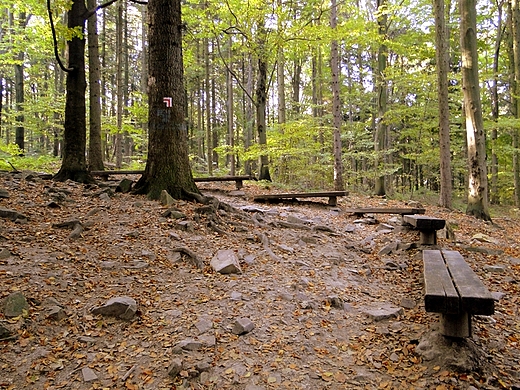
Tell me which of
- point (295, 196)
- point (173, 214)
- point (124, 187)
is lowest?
A: point (173, 214)

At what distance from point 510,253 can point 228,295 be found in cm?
526

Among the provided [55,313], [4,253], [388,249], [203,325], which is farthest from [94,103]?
[203,325]

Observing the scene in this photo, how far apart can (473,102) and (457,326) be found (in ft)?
28.3

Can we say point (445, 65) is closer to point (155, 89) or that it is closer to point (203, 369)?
point (155, 89)

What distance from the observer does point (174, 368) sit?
265cm

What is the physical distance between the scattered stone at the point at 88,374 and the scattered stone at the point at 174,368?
548 mm

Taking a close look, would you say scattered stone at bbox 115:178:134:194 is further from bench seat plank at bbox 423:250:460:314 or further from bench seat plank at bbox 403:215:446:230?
bench seat plank at bbox 423:250:460:314

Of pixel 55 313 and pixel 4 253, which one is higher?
pixel 4 253

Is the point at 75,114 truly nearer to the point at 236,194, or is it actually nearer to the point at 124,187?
the point at 124,187

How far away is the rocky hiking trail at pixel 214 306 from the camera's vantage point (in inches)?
106

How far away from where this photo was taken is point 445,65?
34.0ft

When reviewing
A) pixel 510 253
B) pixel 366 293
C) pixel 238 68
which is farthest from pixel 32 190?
pixel 238 68

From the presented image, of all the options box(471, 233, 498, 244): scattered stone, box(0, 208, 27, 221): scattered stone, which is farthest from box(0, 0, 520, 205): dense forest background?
box(471, 233, 498, 244): scattered stone

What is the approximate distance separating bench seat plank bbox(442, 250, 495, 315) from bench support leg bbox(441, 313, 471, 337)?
23 cm
